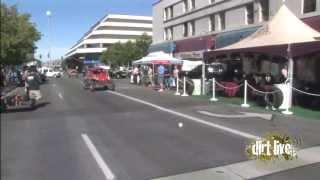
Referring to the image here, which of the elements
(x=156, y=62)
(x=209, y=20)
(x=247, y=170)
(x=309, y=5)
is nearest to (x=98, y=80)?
(x=156, y=62)

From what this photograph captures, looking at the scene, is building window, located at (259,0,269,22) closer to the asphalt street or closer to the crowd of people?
the crowd of people

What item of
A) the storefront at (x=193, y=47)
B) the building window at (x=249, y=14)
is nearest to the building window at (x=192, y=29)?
the storefront at (x=193, y=47)

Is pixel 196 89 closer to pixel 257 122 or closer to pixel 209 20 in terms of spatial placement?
pixel 257 122

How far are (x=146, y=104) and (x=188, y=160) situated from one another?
15.1 m

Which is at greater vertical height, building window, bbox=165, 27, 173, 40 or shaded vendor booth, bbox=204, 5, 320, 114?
building window, bbox=165, 27, 173, 40

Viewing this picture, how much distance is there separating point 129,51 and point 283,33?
89.8 metres

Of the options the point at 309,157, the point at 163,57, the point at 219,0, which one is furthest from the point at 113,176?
the point at 219,0

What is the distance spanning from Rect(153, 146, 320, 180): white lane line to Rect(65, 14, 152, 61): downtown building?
153 m

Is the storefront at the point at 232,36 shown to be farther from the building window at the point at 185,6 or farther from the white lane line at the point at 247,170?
the white lane line at the point at 247,170

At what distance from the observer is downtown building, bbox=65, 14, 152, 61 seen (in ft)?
543

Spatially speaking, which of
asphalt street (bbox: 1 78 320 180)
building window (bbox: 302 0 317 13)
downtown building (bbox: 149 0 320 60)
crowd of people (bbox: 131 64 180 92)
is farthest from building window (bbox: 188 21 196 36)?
asphalt street (bbox: 1 78 320 180)

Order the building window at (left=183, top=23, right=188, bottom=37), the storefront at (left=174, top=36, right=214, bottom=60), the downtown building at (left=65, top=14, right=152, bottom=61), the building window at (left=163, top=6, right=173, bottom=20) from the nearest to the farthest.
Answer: the storefront at (left=174, top=36, right=214, bottom=60), the building window at (left=183, top=23, right=188, bottom=37), the building window at (left=163, top=6, right=173, bottom=20), the downtown building at (left=65, top=14, right=152, bottom=61)

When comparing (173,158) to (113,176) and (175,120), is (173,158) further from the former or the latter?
(175,120)

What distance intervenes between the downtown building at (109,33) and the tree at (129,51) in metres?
39.0
